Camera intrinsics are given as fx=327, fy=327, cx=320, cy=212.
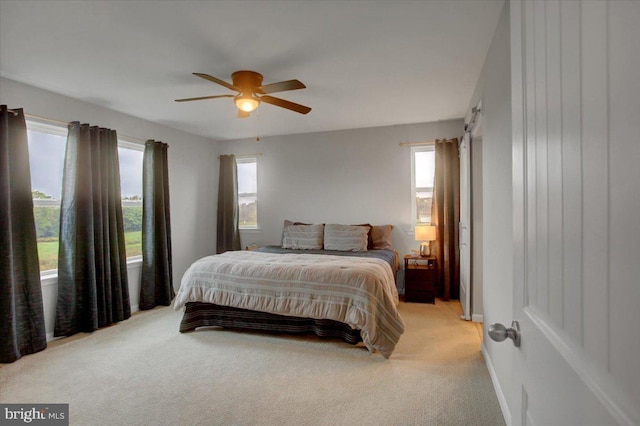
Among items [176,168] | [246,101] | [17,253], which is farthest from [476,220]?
[17,253]

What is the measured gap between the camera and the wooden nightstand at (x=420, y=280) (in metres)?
4.30

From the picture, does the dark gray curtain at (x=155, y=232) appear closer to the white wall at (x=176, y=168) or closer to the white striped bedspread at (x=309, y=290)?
the white wall at (x=176, y=168)

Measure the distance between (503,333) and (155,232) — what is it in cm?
440

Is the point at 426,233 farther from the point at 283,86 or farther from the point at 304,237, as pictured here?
the point at 283,86

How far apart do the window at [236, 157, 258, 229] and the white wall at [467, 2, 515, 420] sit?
13.2 feet

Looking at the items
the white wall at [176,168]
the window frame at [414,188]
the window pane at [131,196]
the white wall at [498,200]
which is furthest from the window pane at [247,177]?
the white wall at [498,200]

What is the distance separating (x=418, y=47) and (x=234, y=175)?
399 cm

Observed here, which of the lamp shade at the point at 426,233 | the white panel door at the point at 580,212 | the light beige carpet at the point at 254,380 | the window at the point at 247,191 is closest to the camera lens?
the white panel door at the point at 580,212

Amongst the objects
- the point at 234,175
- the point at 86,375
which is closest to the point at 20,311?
the point at 86,375

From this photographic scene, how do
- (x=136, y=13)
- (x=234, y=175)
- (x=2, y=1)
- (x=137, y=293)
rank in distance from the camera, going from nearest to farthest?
(x=2, y=1) → (x=136, y=13) → (x=137, y=293) → (x=234, y=175)

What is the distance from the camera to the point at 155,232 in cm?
434

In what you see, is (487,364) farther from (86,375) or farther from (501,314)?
(86,375)

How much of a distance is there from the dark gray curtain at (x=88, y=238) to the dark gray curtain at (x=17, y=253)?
0.31 m

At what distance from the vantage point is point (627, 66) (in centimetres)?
40
